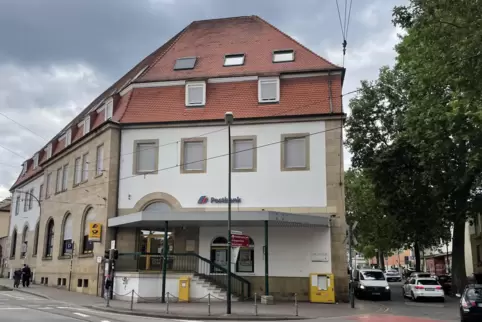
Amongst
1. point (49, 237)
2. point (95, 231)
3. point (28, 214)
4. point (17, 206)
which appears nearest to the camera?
point (95, 231)

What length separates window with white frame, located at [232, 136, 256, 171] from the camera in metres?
26.4

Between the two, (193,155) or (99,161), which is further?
(99,161)

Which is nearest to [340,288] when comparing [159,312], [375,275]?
[375,275]

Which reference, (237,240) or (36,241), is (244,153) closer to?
(237,240)

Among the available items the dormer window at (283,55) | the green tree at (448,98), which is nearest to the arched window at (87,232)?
the dormer window at (283,55)

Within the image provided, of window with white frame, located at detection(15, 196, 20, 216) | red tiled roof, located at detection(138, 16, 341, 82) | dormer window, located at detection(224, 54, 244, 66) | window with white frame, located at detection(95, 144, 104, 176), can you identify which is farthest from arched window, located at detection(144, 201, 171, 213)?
window with white frame, located at detection(15, 196, 20, 216)

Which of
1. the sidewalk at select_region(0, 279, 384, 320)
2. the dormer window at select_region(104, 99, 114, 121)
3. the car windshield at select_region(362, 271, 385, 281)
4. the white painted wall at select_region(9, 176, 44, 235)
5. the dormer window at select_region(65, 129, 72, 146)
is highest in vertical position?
the dormer window at select_region(104, 99, 114, 121)

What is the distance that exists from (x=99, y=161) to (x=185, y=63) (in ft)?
25.1

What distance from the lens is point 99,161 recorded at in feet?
96.0

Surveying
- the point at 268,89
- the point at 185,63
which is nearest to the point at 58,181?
the point at 185,63

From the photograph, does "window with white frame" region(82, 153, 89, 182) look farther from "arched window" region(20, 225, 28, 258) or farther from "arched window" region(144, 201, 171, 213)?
"arched window" region(20, 225, 28, 258)

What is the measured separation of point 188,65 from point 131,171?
23.9 ft

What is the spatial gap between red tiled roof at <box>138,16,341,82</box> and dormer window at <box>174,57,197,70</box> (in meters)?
0.26

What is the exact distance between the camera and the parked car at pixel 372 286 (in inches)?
1121
